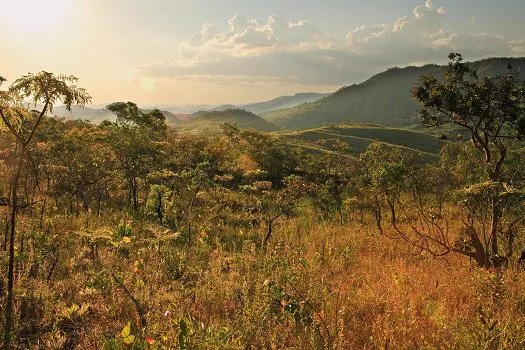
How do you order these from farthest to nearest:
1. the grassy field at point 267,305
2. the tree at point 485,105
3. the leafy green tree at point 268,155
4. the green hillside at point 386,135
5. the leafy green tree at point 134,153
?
the green hillside at point 386,135 < the leafy green tree at point 268,155 < the leafy green tree at point 134,153 < the tree at point 485,105 < the grassy field at point 267,305

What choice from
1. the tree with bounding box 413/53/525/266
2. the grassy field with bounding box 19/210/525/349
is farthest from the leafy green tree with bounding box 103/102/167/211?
the tree with bounding box 413/53/525/266

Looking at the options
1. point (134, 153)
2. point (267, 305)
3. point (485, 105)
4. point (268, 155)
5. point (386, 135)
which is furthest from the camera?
point (386, 135)

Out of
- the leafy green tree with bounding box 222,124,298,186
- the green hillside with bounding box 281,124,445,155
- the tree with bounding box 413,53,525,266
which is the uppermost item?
the tree with bounding box 413,53,525,266

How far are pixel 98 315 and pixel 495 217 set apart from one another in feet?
25.6

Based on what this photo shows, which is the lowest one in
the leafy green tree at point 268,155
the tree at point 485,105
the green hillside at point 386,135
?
the green hillside at point 386,135

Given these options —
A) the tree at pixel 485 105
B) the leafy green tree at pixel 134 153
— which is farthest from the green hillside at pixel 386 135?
the tree at pixel 485 105

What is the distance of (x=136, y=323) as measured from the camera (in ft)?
16.1

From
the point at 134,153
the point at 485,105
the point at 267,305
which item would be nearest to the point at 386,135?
the point at 134,153

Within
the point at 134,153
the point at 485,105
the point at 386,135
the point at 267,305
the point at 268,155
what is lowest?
the point at 386,135

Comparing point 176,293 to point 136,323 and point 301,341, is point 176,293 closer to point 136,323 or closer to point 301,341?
point 136,323

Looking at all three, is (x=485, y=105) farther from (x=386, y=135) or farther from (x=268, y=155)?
(x=386, y=135)

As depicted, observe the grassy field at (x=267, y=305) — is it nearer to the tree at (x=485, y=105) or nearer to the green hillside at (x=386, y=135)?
the tree at (x=485, y=105)

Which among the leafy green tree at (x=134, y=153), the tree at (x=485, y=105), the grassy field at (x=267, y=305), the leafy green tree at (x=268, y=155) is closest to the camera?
the grassy field at (x=267, y=305)

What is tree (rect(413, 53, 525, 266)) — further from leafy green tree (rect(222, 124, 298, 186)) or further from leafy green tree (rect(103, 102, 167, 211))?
leafy green tree (rect(222, 124, 298, 186))
